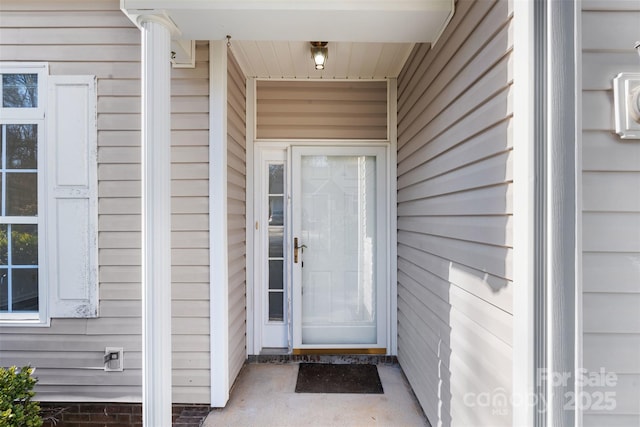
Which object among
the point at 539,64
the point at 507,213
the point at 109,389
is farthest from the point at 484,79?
the point at 109,389

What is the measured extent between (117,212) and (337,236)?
5.86 feet

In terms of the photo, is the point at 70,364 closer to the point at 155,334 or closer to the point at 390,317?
the point at 155,334

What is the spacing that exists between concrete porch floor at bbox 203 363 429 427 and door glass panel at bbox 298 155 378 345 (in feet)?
2.24

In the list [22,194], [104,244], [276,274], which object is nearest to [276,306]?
[276,274]

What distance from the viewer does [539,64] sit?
3.44 feet

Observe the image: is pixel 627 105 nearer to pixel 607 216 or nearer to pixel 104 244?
pixel 607 216

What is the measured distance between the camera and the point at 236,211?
2.56 m

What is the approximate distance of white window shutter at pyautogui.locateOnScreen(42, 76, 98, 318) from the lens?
210 cm

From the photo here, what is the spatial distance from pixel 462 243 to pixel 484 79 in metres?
0.75

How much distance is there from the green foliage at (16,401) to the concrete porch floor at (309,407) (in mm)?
989

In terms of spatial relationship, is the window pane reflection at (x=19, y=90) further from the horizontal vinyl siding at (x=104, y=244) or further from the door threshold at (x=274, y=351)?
the door threshold at (x=274, y=351)

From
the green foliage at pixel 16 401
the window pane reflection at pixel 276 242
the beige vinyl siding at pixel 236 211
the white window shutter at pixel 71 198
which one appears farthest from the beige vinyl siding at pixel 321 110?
the green foliage at pixel 16 401

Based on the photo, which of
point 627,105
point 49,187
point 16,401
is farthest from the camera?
point 49,187

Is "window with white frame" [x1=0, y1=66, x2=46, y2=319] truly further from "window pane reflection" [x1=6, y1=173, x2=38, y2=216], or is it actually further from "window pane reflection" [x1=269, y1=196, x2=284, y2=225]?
"window pane reflection" [x1=269, y1=196, x2=284, y2=225]
